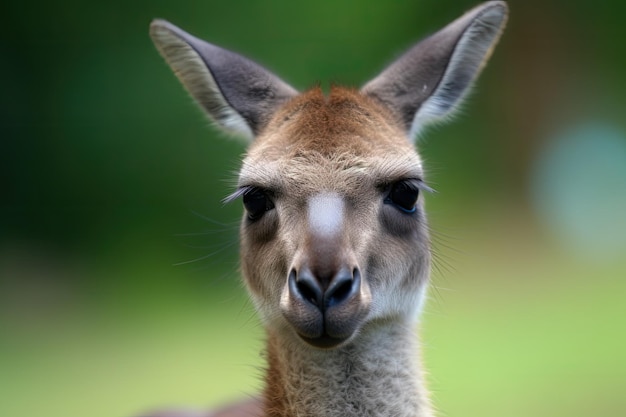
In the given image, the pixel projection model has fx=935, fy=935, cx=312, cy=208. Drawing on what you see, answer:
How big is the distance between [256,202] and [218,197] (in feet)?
27.6

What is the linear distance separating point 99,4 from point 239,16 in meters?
2.10

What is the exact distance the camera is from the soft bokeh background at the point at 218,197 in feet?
36.1

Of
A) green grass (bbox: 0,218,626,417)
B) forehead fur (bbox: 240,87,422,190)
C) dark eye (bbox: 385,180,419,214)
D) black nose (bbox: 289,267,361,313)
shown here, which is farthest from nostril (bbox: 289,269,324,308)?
green grass (bbox: 0,218,626,417)

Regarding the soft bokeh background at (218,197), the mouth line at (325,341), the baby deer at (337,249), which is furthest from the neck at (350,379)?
the soft bokeh background at (218,197)

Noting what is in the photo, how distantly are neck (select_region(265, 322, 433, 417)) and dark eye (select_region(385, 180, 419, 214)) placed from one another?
53 cm

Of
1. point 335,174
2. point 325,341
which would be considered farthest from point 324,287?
point 335,174

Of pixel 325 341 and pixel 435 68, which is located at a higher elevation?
pixel 435 68

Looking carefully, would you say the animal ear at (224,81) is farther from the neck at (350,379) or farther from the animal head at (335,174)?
the neck at (350,379)

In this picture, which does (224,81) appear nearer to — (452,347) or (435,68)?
(435,68)

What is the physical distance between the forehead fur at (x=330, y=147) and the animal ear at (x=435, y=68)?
0.66 ft

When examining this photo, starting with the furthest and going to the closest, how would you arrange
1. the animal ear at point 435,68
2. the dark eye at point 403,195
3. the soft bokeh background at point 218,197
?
1. the soft bokeh background at point 218,197
2. the animal ear at point 435,68
3. the dark eye at point 403,195

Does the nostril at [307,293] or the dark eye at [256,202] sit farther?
the dark eye at [256,202]

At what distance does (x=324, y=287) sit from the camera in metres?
3.59

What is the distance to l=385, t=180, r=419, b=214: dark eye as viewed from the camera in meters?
4.11
